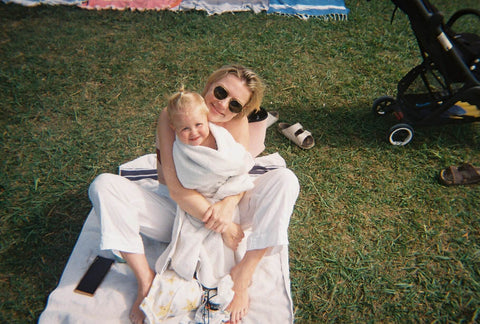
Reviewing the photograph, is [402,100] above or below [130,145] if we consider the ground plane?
below

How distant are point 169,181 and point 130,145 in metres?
1.43

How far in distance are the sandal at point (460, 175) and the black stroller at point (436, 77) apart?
499mm

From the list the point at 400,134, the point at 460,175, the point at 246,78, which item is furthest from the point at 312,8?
the point at 246,78

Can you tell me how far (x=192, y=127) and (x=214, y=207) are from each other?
551mm

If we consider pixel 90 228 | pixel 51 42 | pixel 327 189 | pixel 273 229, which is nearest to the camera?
pixel 273 229

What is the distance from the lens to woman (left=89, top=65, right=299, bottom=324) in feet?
6.10

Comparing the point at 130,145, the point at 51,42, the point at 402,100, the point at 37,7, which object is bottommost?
the point at 402,100

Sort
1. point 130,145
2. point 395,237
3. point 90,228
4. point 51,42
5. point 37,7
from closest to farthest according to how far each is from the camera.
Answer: point 90,228, point 395,237, point 130,145, point 51,42, point 37,7

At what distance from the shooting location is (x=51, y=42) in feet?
14.1

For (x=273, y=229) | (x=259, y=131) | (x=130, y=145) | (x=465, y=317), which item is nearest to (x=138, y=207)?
(x=273, y=229)

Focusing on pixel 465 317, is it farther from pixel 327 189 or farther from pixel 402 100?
pixel 402 100

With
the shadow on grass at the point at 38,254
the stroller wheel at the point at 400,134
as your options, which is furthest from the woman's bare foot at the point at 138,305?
the stroller wheel at the point at 400,134

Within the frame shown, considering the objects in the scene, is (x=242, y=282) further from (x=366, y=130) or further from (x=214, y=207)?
(x=366, y=130)

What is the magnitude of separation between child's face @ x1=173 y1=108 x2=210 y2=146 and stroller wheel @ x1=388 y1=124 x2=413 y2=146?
7.34 ft
